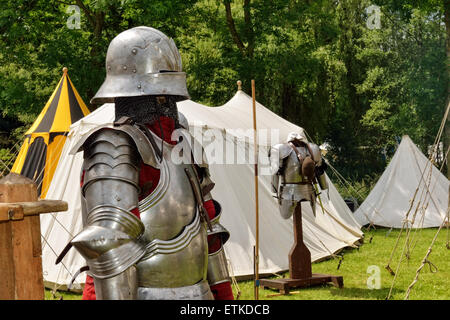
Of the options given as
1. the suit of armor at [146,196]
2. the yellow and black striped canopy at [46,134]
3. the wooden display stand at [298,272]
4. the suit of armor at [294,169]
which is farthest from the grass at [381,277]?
the suit of armor at [146,196]

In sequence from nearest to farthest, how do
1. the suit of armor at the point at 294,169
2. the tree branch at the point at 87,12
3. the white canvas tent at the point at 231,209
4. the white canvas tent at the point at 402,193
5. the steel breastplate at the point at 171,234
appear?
the steel breastplate at the point at 171,234 < the white canvas tent at the point at 231,209 < the suit of armor at the point at 294,169 < the white canvas tent at the point at 402,193 < the tree branch at the point at 87,12

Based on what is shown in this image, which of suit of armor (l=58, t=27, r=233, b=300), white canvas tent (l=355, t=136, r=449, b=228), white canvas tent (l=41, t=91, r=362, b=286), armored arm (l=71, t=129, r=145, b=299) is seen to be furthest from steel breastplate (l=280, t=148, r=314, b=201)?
white canvas tent (l=355, t=136, r=449, b=228)

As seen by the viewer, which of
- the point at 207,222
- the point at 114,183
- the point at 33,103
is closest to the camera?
the point at 114,183

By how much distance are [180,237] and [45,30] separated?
13.0m

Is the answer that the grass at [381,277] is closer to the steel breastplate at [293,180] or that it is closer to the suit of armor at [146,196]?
the steel breastplate at [293,180]

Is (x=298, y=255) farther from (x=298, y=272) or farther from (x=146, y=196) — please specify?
(x=146, y=196)

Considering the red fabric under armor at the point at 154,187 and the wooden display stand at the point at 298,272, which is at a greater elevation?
the red fabric under armor at the point at 154,187

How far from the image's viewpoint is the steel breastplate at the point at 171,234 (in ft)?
8.23

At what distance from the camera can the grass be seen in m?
6.75

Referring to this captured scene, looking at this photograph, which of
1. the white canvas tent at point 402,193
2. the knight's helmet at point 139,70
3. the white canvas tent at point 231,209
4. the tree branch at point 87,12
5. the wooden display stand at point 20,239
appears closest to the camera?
the wooden display stand at point 20,239

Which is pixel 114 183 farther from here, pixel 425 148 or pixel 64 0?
pixel 425 148

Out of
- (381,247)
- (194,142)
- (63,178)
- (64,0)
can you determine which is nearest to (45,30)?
(64,0)

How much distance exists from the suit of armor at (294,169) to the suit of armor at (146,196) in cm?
431

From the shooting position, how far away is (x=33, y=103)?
14.3 m
